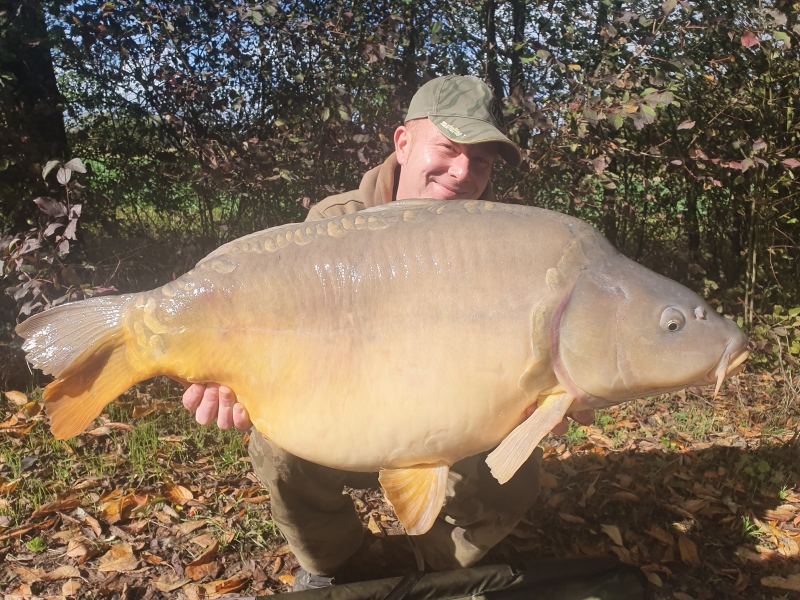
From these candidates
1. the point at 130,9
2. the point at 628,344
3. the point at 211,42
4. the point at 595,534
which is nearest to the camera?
the point at 628,344

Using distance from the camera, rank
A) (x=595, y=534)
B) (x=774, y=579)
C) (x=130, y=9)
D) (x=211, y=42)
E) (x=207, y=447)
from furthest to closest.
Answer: (x=211, y=42)
(x=130, y=9)
(x=207, y=447)
(x=595, y=534)
(x=774, y=579)

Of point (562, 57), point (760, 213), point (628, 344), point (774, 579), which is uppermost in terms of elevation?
point (562, 57)

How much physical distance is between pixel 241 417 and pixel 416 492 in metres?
0.43

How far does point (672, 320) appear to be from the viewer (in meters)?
1.22

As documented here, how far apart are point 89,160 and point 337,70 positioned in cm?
139

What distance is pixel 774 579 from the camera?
6.63ft

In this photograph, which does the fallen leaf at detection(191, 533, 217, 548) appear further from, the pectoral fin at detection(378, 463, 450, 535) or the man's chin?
the man's chin

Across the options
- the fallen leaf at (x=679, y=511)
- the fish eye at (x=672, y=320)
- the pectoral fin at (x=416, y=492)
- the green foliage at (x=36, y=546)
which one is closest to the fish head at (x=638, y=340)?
the fish eye at (x=672, y=320)

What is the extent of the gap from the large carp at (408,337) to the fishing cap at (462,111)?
1.84ft

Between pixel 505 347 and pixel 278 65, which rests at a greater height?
pixel 278 65

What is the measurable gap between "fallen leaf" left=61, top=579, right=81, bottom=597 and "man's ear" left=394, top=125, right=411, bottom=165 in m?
1.59

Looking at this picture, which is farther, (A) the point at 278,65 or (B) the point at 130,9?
(A) the point at 278,65

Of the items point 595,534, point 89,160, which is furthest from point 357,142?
point 595,534

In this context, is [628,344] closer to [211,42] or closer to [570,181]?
A: [570,181]
